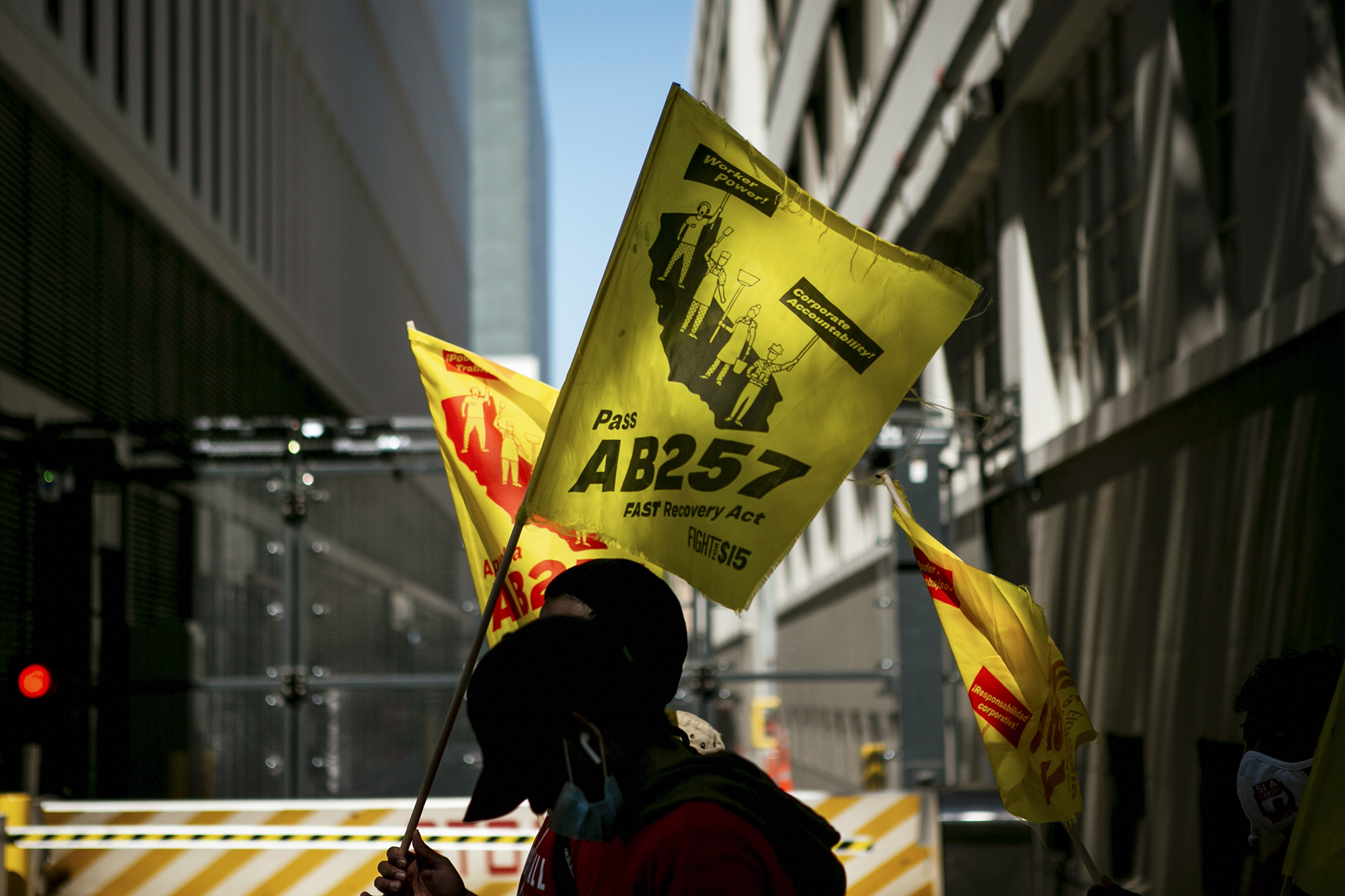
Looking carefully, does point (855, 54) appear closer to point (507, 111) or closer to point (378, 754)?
point (378, 754)

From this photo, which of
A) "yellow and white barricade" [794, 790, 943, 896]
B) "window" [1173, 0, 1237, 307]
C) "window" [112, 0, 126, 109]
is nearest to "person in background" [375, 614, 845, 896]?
"yellow and white barricade" [794, 790, 943, 896]

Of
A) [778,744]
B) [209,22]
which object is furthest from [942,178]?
[209,22]

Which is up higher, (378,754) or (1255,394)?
(1255,394)

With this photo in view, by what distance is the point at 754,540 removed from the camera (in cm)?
327

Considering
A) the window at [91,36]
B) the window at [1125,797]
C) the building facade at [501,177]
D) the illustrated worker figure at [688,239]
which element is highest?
the building facade at [501,177]

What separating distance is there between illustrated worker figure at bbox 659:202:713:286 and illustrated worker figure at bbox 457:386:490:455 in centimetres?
156

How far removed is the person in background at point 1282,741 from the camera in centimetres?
326

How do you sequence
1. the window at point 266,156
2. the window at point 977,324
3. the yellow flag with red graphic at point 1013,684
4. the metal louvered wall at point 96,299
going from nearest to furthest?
1. the yellow flag with red graphic at point 1013,684
2. the metal louvered wall at point 96,299
3. the window at point 977,324
4. the window at point 266,156

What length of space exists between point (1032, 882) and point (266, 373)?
1731cm

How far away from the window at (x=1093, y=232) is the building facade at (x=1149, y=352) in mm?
25

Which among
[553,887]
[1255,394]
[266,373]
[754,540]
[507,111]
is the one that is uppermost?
[507,111]

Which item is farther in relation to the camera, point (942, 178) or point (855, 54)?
point (855, 54)

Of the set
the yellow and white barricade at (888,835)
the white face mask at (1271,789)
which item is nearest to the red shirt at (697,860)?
the white face mask at (1271,789)

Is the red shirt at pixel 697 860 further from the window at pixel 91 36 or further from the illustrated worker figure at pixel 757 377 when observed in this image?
the window at pixel 91 36
